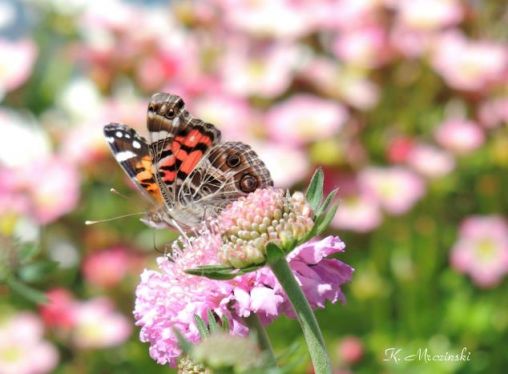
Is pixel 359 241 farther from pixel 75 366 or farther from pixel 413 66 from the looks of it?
pixel 75 366

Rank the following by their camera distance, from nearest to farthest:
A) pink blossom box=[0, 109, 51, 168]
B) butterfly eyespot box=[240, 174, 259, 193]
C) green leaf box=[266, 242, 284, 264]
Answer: green leaf box=[266, 242, 284, 264] < butterfly eyespot box=[240, 174, 259, 193] < pink blossom box=[0, 109, 51, 168]

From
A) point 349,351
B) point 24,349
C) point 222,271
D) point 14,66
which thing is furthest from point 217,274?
point 14,66

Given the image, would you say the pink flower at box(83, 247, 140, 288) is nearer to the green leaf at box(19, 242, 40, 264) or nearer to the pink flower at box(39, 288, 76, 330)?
the pink flower at box(39, 288, 76, 330)

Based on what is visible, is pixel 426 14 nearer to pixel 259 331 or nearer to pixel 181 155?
pixel 181 155

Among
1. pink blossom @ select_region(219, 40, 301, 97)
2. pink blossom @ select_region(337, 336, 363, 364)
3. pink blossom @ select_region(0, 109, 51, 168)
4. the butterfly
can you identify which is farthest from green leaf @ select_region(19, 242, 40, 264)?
pink blossom @ select_region(0, 109, 51, 168)

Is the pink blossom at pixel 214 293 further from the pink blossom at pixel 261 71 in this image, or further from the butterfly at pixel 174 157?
the pink blossom at pixel 261 71

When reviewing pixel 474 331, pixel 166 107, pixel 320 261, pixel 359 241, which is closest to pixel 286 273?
pixel 320 261

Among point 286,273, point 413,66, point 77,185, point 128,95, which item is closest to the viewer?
point 286,273
